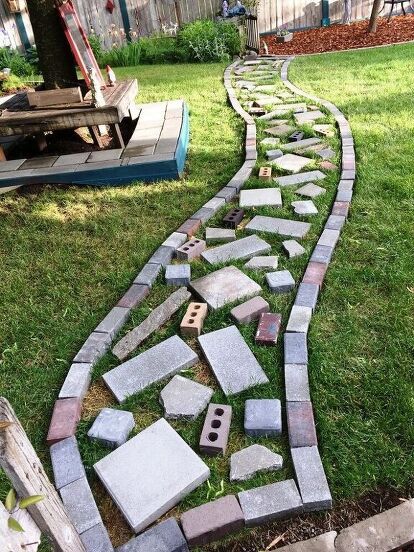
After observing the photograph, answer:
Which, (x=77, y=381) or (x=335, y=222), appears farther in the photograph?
(x=335, y=222)

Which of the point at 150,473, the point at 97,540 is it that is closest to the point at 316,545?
the point at 150,473

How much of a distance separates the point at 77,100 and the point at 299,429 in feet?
13.2

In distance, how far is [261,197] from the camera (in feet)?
13.2

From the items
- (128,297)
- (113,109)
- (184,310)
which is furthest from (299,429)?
(113,109)

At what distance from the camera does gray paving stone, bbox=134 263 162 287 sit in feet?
10.2

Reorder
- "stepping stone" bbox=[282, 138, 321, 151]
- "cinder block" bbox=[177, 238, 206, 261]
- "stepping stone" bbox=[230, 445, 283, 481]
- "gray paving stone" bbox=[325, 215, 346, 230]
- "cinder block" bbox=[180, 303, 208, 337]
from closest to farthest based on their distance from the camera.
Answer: "stepping stone" bbox=[230, 445, 283, 481] → "cinder block" bbox=[180, 303, 208, 337] → "cinder block" bbox=[177, 238, 206, 261] → "gray paving stone" bbox=[325, 215, 346, 230] → "stepping stone" bbox=[282, 138, 321, 151]

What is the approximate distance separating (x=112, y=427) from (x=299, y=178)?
3.00 m

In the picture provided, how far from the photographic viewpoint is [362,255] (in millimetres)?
3186

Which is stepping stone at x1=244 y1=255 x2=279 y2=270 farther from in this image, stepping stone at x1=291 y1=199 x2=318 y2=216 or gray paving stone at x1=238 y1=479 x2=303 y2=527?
gray paving stone at x1=238 y1=479 x2=303 y2=527

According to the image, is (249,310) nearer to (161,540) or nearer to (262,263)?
(262,263)

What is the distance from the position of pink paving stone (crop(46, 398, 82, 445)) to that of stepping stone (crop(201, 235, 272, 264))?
142 cm

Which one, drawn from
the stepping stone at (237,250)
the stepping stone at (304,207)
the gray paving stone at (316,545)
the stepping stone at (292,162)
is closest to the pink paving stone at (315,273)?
the stepping stone at (237,250)

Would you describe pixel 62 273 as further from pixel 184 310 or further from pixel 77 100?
pixel 77 100

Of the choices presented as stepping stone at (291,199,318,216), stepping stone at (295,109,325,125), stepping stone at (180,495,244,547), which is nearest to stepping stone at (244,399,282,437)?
stepping stone at (180,495,244,547)
